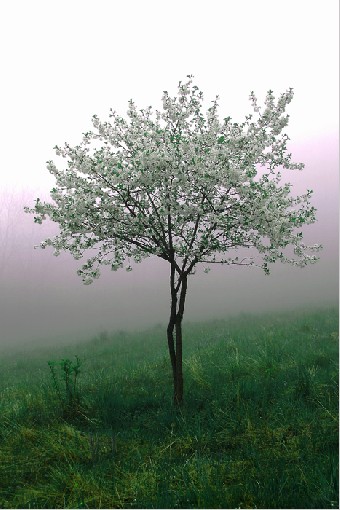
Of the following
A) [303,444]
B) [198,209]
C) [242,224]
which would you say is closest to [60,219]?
[198,209]

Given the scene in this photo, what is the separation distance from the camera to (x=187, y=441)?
7.16m

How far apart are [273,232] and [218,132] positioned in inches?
101

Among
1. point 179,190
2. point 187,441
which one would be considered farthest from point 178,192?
point 187,441

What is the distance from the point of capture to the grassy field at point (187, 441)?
5.50 m

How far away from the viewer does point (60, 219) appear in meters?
8.71

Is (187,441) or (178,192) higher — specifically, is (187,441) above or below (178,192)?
below

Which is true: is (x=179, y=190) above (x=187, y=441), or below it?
above

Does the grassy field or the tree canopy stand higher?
the tree canopy

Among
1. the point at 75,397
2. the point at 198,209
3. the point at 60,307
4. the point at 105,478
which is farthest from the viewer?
the point at 60,307

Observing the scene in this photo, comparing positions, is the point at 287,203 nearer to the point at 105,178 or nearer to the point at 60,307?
the point at 105,178

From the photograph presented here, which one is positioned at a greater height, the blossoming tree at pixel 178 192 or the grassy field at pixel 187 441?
the blossoming tree at pixel 178 192

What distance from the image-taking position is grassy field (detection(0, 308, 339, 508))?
5496 millimetres

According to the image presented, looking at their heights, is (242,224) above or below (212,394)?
above

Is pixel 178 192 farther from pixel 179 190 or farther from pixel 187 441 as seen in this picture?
pixel 187 441
